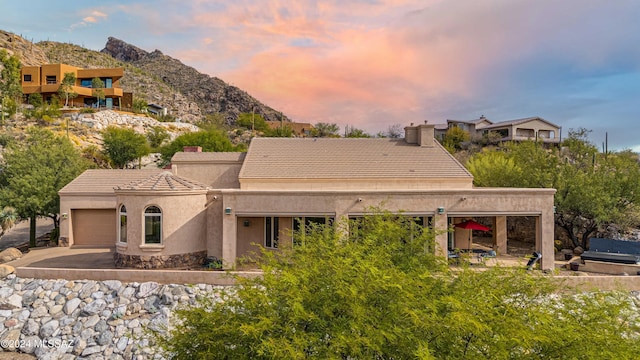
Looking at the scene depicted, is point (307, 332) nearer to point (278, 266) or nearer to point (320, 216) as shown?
point (278, 266)

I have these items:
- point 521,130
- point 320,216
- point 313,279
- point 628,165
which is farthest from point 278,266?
point 521,130

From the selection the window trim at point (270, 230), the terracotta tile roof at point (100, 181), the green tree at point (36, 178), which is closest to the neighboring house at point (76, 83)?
the green tree at point (36, 178)

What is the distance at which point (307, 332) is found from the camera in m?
6.66

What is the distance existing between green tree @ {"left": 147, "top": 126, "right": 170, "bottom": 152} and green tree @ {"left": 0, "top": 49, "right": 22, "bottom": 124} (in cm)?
1967

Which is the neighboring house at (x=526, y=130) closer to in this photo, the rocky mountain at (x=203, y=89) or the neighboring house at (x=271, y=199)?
the neighboring house at (x=271, y=199)

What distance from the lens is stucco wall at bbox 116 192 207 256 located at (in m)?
17.8

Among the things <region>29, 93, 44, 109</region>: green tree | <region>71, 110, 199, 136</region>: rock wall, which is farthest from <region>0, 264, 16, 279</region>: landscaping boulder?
<region>29, 93, 44, 109</region>: green tree

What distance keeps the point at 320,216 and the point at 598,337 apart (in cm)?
1334

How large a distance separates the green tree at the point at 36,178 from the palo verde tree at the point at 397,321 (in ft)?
73.4

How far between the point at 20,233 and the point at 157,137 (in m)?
31.2

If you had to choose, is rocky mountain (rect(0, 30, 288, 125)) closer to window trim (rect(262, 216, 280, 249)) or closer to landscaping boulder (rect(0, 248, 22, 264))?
landscaping boulder (rect(0, 248, 22, 264))

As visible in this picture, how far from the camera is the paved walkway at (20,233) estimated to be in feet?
87.6

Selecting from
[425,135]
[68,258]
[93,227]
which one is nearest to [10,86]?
[93,227]

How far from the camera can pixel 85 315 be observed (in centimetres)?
1518
